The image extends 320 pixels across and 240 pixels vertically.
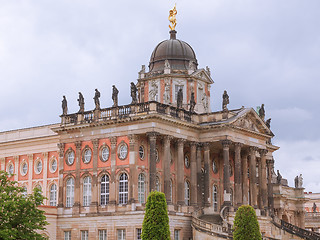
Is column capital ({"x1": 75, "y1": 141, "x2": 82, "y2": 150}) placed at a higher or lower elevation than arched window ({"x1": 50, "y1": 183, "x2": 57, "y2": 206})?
higher

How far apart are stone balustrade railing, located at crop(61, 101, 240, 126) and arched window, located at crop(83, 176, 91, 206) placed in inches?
214

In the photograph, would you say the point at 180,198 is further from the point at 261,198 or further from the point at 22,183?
the point at 22,183

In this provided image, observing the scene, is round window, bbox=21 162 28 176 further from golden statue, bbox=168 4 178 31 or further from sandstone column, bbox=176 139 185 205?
golden statue, bbox=168 4 178 31

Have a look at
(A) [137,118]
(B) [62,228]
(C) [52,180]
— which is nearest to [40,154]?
(C) [52,180]

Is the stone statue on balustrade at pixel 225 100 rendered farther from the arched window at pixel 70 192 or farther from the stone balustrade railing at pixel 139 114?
the arched window at pixel 70 192

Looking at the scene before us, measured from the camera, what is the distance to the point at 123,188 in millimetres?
57344

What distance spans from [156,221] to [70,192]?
1629cm

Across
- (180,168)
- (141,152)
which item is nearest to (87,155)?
(141,152)

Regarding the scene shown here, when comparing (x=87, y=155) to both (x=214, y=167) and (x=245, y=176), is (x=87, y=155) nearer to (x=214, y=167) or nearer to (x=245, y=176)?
(x=214, y=167)

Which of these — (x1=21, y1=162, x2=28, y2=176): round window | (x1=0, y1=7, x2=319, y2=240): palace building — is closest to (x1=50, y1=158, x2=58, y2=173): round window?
(x1=0, y1=7, x2=319, y2=240): palace building

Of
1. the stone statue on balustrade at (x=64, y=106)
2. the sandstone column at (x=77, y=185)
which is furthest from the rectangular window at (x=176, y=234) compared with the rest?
the stone statue on balustrade at (x=64, y=106)

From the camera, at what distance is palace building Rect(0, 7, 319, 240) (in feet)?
186

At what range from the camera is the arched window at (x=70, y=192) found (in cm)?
6112

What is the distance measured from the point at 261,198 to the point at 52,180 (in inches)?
841
